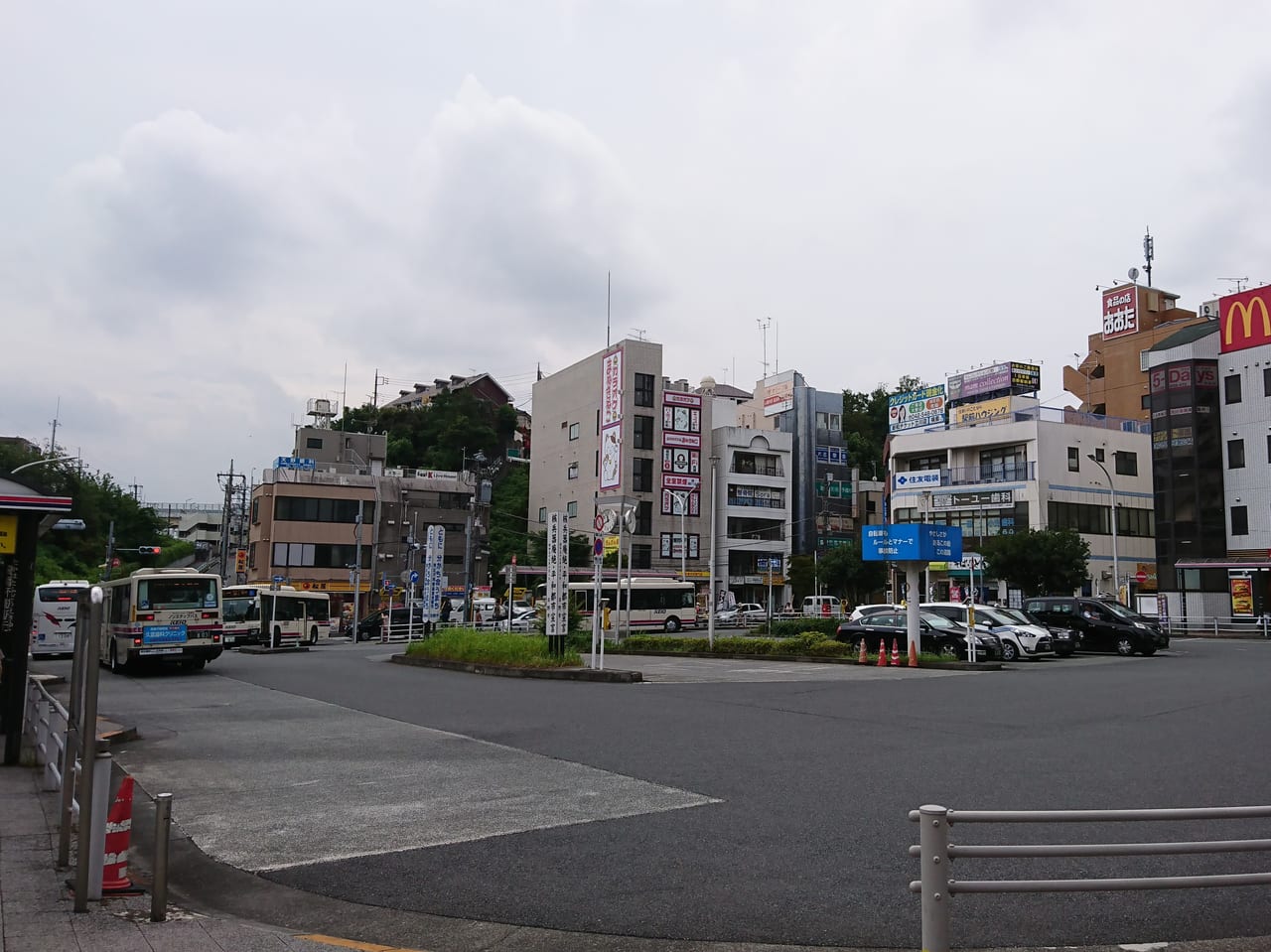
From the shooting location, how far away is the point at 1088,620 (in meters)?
33.2

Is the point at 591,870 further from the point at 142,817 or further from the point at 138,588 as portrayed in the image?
the point at 138,588

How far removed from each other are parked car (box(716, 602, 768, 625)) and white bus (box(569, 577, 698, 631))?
5088 mm

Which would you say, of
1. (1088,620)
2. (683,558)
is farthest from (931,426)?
(1088,620)

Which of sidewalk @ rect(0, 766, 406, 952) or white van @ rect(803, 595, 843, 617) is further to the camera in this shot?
white van @ rect(803, 595, 843, 617)

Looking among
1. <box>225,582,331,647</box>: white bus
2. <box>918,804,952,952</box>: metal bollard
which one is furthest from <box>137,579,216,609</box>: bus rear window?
<box>918,804,952,952</box>: metal bollard

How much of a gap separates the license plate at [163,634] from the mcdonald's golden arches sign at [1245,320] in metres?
49.8

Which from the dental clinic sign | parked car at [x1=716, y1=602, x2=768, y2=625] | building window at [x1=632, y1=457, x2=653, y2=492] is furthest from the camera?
the dental clinic sign

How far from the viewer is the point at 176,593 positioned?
2378 cm

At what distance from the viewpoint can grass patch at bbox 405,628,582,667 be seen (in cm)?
2306

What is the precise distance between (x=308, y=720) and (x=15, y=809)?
19.9 ft

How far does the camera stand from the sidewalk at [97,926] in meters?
5.04

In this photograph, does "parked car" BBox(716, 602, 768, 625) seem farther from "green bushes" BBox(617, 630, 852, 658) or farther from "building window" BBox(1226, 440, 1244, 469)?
"building window" BBox(1226, 440, 1244, 469)

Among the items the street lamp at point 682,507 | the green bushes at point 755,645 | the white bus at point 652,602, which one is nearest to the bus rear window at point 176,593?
the green bushes at point 755,645

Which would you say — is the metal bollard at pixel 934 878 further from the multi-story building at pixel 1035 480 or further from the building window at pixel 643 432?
the building window at pixel 643 432
